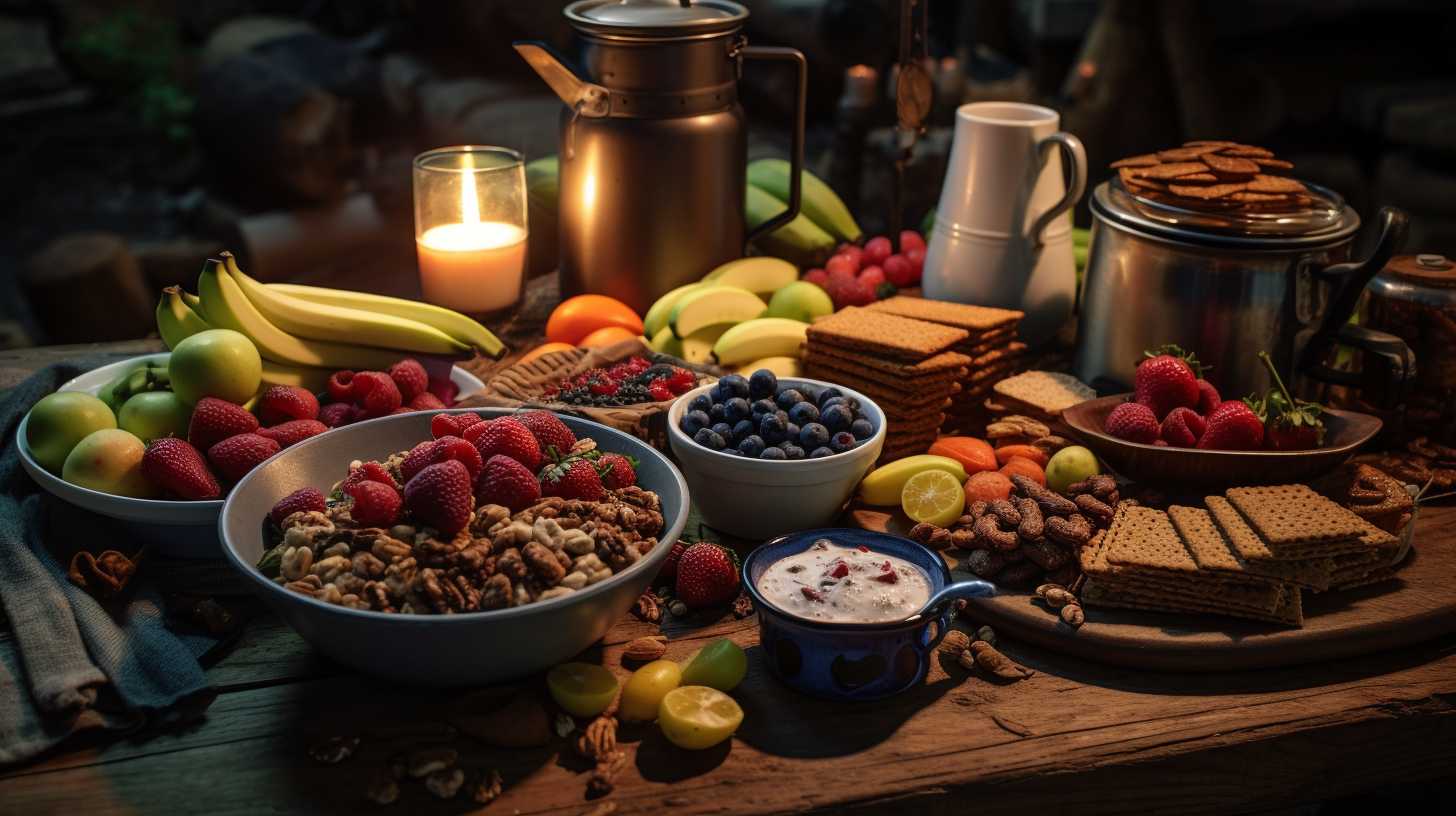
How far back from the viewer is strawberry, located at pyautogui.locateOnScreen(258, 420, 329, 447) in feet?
4.95

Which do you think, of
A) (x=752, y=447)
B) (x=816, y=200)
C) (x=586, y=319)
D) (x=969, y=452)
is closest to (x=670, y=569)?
(x=752, y=447)

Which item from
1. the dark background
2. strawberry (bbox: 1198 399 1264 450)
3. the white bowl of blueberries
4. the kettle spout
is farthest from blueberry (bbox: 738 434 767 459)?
the dark background

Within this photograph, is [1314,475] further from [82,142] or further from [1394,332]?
[82,142]

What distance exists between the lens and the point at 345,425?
158 centimetres

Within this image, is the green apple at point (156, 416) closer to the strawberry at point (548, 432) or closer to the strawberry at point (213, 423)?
the strawberry at point (213, 423)

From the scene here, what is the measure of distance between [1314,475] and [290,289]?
1.48m

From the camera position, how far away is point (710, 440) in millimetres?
1517

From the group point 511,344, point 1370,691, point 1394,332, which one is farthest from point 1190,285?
point 511,344

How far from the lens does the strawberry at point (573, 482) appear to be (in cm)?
138

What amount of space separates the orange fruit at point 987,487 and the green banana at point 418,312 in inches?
29.4

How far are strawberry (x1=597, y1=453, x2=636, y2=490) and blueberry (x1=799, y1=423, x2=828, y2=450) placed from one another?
0.75 ft

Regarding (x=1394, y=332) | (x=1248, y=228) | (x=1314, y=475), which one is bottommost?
(x=1314, y=475)

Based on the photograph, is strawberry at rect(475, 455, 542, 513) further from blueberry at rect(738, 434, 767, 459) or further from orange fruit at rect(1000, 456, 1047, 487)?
orange fruit at rect(1000, 456, 1047, 487)

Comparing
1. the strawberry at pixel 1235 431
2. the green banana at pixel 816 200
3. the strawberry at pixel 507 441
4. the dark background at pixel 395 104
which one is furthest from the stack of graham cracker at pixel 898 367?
the dark background at pixel 395 104
